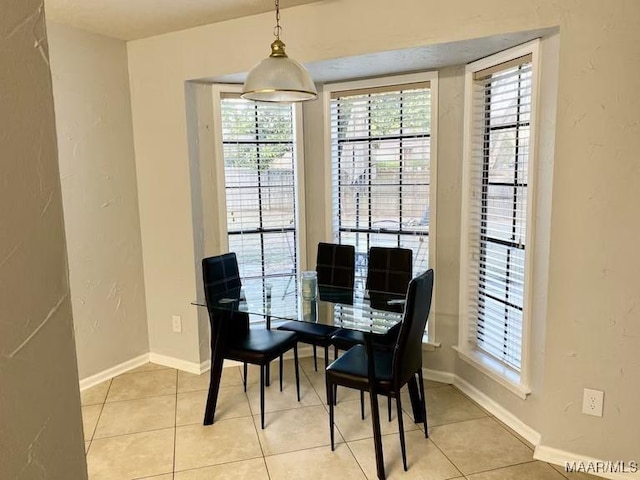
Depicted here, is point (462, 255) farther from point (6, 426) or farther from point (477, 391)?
point (6, 426)

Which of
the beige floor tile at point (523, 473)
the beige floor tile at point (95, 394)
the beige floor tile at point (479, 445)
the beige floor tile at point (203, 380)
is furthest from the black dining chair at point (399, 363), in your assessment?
the beige floor tile at point (95, 394)

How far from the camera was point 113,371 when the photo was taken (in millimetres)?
3525

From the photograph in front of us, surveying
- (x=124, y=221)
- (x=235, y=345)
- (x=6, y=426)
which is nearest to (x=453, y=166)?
(x=235, y=345)

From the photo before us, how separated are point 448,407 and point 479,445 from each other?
410mm

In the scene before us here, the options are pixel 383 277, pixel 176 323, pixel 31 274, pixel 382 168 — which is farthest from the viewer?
pixel 176 323

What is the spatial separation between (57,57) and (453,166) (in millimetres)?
2609

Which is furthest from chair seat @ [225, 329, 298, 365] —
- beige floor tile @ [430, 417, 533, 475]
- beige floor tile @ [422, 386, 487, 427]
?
beige floor tile @ [430, 417, 533, 475]

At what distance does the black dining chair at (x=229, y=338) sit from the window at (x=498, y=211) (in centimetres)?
120

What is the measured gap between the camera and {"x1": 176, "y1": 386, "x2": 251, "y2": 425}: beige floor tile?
2.93 metres

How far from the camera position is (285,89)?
2.12 m

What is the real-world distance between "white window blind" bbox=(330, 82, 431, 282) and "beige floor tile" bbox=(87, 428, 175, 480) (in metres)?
1.63

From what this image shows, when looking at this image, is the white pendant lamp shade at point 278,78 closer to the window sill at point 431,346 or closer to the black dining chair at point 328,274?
the black dining chair at point 328,274

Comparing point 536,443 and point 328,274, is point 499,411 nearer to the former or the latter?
point 536,443

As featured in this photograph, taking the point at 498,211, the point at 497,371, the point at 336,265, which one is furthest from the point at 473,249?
the point at 336,265
